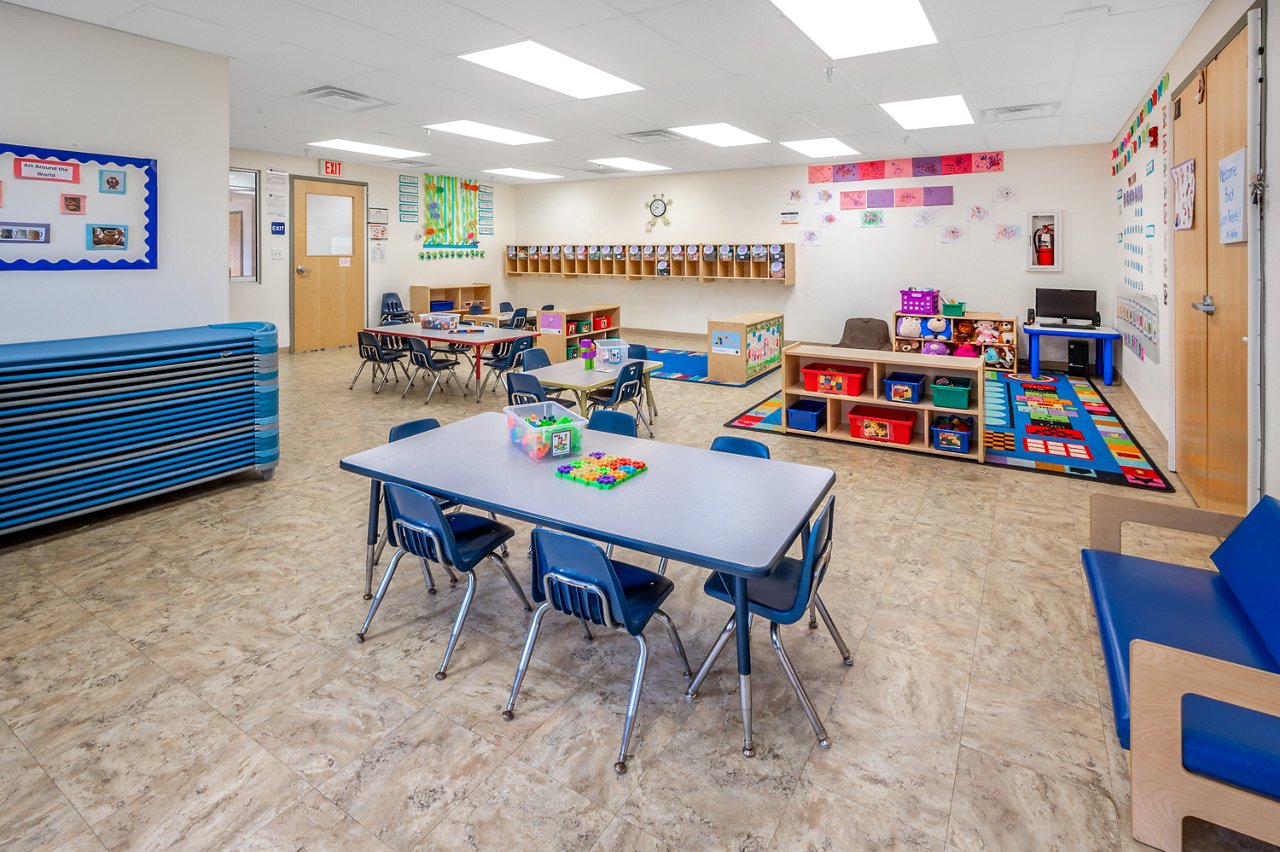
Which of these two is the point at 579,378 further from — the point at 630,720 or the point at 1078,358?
the point at 1078,358

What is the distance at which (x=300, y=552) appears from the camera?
144 inches

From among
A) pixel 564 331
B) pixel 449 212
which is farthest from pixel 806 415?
pixel 449 212

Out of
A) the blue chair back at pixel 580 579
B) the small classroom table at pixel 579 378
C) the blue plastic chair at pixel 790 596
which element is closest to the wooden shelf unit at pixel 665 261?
the small classroom table at pixel 579 378

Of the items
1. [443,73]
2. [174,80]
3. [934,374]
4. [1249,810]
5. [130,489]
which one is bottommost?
[1249,810]

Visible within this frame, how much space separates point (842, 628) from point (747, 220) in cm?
944

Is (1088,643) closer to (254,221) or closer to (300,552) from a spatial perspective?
(300,552)

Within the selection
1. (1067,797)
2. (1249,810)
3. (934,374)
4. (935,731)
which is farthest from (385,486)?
(934,374)

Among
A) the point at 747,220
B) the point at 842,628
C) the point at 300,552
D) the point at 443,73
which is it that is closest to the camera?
the point at 842,628

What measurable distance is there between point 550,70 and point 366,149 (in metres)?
4.95

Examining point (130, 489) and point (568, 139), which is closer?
point (130, 489)

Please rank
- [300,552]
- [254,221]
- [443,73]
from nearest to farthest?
[300,552] < [443,73] < [254,221]

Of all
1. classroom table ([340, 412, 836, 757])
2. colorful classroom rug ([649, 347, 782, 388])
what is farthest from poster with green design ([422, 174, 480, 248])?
classroom table ([340, 412, 836, 757])

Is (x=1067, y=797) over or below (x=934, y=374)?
below

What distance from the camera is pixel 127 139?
4293mm
